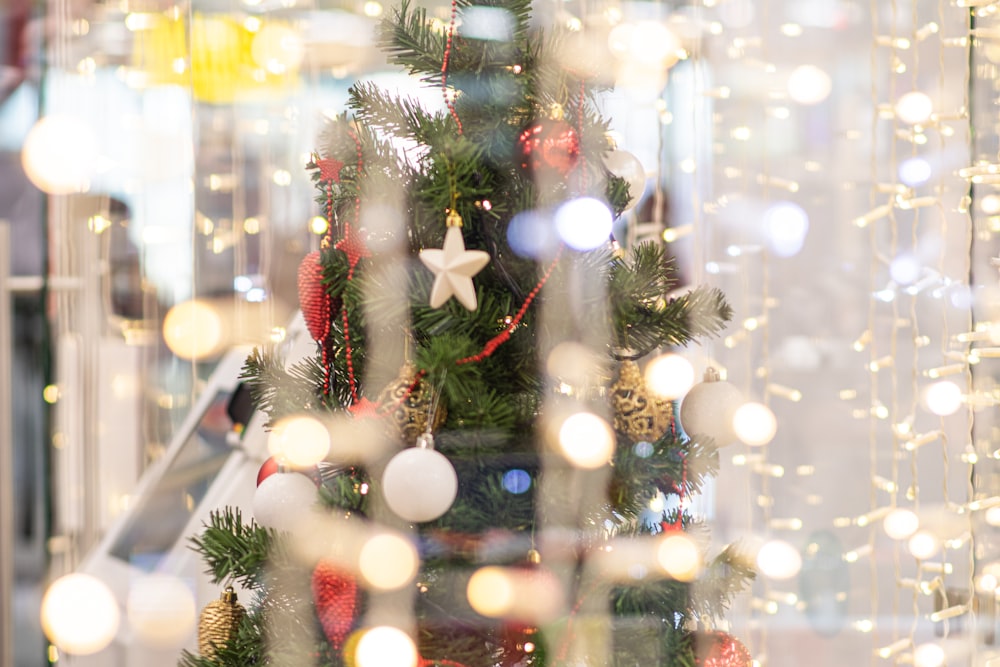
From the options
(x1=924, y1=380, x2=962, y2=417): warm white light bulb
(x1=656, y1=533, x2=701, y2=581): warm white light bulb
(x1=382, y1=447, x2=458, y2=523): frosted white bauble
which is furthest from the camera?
(x1=924, y1=380, x2=962, y2=417): warm white light bulb

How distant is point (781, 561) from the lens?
1.13 metres

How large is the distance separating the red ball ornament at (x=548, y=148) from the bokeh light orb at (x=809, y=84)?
1.88ft

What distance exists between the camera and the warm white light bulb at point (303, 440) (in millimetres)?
691

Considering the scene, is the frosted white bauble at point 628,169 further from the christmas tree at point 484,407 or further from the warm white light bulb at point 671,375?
the warm white light bulb at point 671,375

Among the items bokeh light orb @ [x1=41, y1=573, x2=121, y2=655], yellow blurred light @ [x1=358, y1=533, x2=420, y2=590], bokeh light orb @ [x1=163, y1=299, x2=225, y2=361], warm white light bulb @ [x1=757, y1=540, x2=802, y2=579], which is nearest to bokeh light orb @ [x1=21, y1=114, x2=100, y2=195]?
bokeh light orb @ [x1=163, y1=299, x2=225, y2=361]

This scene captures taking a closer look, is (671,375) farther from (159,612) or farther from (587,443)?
(159,612)

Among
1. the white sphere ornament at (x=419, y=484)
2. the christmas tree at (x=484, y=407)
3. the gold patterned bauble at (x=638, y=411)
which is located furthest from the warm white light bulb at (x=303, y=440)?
the gold patterned bauble at (x=638, y=411)

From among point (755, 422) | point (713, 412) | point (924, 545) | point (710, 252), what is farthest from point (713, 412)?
point (924, 545)

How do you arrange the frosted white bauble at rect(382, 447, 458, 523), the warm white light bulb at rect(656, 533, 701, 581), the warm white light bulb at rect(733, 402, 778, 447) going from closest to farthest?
the frosted white bauble at rect(382, 447, 458, 523)
the warm white light bulb at rect(656, 533, 701, 581)
the warm white light bulb at rect(733, 402, 778, 447)

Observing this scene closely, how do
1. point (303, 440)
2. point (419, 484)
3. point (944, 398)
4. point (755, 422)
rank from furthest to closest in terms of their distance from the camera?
1. point (944, 398)
2. point (755, 422)
3. point (303, 440)
4. point (419, 484)

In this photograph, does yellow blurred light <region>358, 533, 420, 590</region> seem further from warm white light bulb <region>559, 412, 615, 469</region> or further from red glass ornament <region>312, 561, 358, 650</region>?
warm white light bulb <region>559, 412, 615, 469</region>

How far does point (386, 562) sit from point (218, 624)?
0.60 feet

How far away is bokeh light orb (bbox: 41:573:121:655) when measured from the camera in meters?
1.10

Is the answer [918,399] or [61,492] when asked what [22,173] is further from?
[918,399]
